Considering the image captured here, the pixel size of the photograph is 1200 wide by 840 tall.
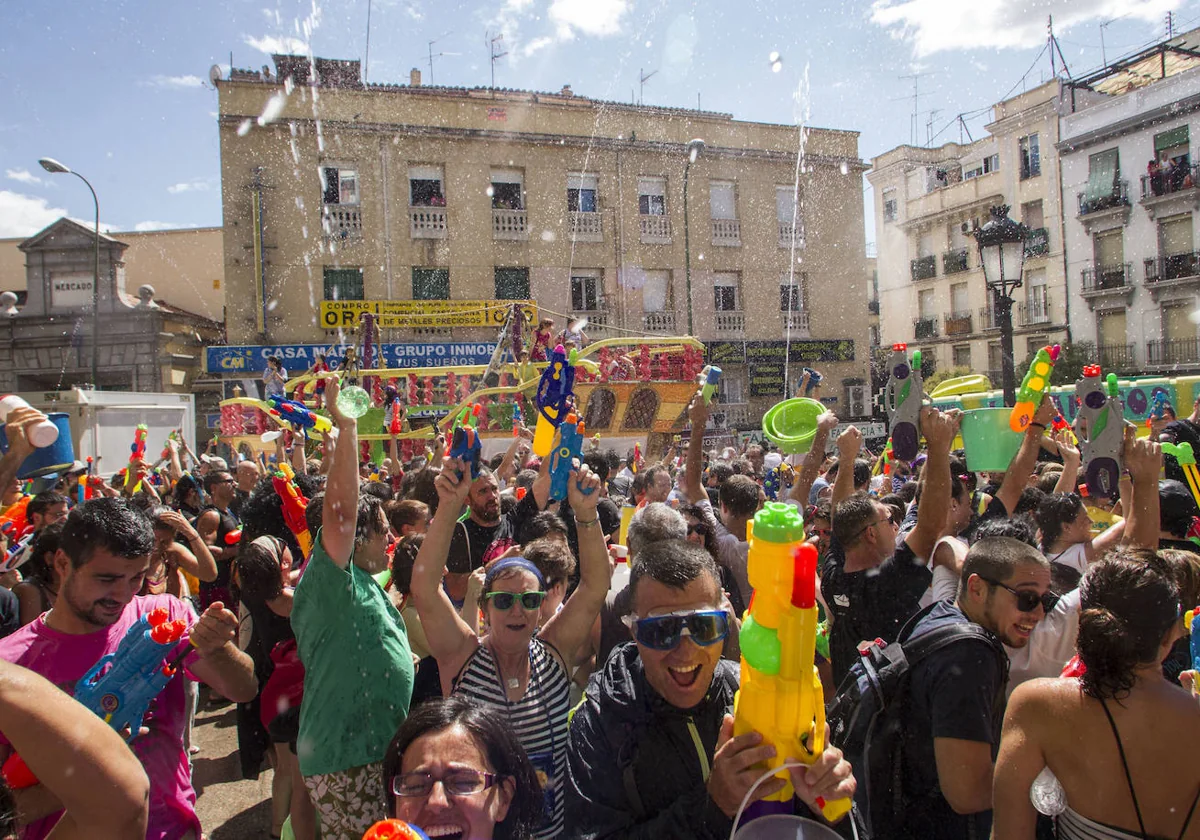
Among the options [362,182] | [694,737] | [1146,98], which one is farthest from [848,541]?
[1146,98]

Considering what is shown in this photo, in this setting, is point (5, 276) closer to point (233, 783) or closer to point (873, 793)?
point (233, 783)

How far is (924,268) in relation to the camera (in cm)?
3042

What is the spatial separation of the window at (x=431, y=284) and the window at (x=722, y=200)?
7.18 meters

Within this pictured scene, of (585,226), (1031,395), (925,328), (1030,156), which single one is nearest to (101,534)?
(1031,395)

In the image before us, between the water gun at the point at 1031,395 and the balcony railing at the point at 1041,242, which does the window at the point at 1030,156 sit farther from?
the water gun at the point at 1031,395

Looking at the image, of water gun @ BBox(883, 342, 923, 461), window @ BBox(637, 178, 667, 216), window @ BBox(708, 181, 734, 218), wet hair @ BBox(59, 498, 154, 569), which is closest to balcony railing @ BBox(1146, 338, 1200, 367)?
window @ BBox(708, 181, 734, 218)

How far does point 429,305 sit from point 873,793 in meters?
17.3

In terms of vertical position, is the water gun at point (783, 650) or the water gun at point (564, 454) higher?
the water gun at point (564, 454)

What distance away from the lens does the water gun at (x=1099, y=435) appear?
11.6ft

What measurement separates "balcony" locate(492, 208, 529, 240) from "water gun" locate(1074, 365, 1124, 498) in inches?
671

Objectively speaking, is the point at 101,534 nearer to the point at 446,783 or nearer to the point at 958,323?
the point at 446,783

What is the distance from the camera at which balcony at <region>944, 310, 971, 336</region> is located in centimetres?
2869

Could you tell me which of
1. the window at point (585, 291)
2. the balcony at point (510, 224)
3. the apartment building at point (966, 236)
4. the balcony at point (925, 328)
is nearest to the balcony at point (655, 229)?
the window at point (585, 291)

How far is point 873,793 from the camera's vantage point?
7.10ft
